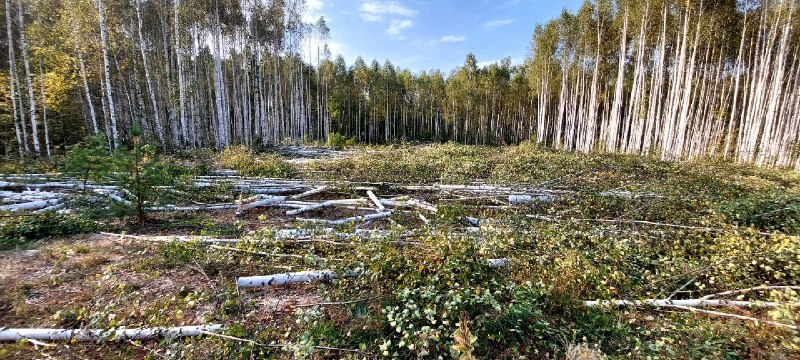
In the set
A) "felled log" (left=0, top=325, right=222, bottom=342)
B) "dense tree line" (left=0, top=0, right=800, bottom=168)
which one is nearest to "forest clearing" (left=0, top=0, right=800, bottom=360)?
"felled log" (left=0, top=325, right=222, bottom=342)

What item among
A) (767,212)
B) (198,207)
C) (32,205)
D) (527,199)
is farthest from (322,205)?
(767,212)

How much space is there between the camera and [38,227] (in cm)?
506

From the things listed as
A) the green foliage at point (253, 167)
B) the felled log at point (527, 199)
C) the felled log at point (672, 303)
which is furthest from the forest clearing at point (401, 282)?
the green foliage at point (253, 167)

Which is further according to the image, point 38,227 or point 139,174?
point 139,174

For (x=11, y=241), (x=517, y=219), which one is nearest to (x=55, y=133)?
(x=11, y=241)

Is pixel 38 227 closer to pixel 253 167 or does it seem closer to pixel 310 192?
pixel 310 192

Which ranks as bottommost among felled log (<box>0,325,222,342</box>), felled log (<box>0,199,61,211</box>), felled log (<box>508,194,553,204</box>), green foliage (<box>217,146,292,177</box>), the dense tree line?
felled log (<box>0,325,222,342</box>)

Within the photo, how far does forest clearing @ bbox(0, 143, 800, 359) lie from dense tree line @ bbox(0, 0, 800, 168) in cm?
212

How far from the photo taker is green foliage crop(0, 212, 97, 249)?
474 centimetres

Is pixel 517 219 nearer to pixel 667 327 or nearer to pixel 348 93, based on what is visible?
pixel 667 327

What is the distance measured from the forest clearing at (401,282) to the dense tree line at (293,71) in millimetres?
2120

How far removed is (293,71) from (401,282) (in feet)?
106

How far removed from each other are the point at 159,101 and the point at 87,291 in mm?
24912

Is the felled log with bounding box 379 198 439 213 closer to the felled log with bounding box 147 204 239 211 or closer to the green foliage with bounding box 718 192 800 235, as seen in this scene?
the felled log with bounding box 147 204 239 211
